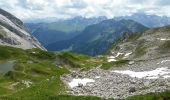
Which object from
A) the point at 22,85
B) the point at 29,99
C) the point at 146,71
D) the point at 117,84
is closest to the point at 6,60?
the point at 22,85

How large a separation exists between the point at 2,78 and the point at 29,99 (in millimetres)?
59381

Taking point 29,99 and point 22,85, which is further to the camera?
point 22,85

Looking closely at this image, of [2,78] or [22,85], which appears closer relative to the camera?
[22,85]

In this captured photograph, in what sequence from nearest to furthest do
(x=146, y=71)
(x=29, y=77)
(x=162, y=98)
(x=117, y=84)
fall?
1. (x=162, y=98)
2. (x=117, y=84)
3. (x=146, y=71)
4. (x=29, y=77)

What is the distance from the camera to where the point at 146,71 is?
324 ft

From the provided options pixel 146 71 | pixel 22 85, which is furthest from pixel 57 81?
pixel 146 71

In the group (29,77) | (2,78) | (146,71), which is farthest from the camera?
(29,77)

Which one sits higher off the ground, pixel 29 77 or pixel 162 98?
pixel 162 98

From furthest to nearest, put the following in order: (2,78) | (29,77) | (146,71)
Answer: (29,77) < (2,78) < (146,71)

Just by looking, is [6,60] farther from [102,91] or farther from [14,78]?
[102,91]

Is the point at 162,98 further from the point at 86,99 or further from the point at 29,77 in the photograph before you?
the point at 29,77

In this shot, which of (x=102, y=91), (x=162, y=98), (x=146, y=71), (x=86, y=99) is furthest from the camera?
(x=146, y=71)

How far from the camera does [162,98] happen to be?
1838 inches

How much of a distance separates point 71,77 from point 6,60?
4195 inches
